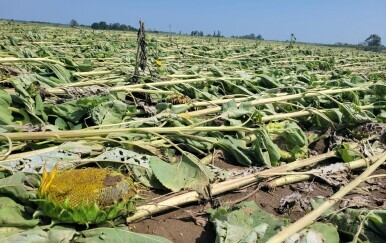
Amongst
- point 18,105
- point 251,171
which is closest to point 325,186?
point 251,171

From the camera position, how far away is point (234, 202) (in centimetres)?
271

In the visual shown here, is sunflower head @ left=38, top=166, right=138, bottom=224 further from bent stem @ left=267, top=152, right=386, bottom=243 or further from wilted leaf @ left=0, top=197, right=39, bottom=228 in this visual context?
bent stem @ left=267, top=152, right=386, bottom=243

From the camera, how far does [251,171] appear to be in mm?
3090

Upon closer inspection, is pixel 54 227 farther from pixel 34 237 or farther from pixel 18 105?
pixel 18 105

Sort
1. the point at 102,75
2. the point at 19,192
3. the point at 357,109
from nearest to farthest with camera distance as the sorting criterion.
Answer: the point at 19,192
the point at 357,109
the point at 102,75

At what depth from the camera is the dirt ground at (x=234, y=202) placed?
2.35 m

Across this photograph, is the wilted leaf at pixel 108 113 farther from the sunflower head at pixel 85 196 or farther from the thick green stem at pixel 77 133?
the sunflower head at pixel 85 196

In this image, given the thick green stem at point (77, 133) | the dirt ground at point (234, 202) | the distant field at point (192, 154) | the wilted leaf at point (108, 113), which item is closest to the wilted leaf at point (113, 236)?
the distant field at point (192, 154)

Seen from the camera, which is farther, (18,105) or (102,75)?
(102,75)

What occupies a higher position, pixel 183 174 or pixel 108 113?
pixel 108 113

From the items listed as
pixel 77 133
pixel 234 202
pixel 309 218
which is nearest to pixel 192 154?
pixel 234 202

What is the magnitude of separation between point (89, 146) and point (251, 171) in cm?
120

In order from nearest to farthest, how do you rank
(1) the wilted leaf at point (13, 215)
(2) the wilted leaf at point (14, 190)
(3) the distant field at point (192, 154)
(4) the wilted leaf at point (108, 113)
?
1. (1) the wilted leaf at point (13, 215)
2. (2) the wilted leaf at point (14, 190)
3. (3) the distant field at point (192, 154)
4. (4) the wilted leaf at point (108, 113)

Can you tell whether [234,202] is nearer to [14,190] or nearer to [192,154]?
[192,154]
